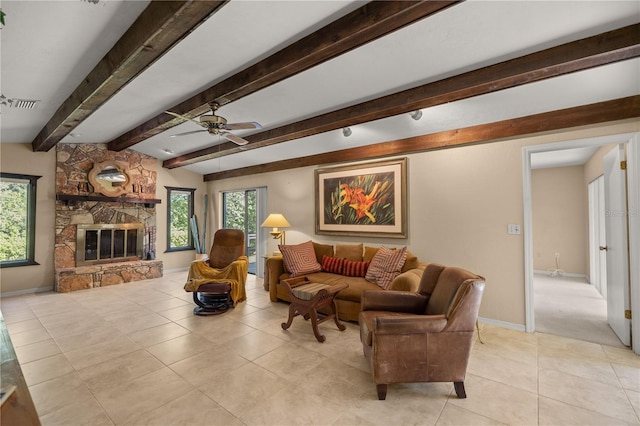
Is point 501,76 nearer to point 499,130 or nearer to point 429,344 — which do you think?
point 499,130

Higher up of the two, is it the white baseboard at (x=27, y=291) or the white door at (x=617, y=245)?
the white door at (x=617, y=245)

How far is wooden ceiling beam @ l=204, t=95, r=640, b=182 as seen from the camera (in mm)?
2822

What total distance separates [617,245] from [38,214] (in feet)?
28.5

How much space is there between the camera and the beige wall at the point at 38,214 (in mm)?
4938

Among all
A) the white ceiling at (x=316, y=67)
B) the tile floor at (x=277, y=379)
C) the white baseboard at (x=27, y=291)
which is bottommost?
the tile floor at (x=277, y=379)

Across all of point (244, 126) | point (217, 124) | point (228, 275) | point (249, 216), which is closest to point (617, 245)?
point (244, 126)

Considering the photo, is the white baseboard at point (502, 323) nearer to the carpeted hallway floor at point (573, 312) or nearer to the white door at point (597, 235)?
the carpeted hallway floor at point (573, 312)

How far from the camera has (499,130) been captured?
135 inches

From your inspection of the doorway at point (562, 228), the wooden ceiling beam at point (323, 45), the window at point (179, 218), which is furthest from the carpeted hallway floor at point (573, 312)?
the window at point (179, 218)

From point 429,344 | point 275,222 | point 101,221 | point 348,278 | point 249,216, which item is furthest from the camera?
point 249,216

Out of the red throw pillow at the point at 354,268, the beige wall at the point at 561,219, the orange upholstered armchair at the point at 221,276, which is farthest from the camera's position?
the beige wall at the point at 561,219

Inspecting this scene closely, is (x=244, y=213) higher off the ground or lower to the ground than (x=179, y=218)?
higher

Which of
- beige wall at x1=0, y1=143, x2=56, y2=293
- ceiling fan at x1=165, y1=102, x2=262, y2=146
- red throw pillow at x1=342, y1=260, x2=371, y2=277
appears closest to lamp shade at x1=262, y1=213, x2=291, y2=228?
red throw pillow at x1=342, y1=260, x2=371, y2=277

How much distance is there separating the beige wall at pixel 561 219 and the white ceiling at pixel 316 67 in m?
4.27
